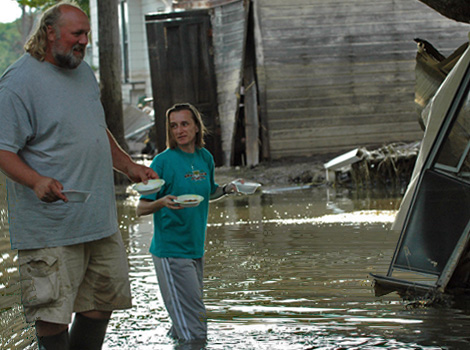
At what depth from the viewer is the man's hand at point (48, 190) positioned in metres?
3.69

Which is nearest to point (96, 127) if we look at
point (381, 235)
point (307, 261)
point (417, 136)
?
point (307, 261)

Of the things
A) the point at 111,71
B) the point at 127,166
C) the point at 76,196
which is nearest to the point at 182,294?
the point at 127,166

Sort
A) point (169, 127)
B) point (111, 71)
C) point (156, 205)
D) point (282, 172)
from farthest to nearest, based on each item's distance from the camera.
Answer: point (282, 172) → point (111, 71) → point (169, 127) → point (156, 205)

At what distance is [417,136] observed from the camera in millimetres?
18328

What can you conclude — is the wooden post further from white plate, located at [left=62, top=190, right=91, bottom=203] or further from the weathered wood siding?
white plate, located at [left=62, top=190, right=91, bottom=203]

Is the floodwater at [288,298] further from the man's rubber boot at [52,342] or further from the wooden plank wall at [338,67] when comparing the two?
the wooden plank wall at [338,67]

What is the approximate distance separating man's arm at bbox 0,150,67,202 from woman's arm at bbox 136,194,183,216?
0.99 meters

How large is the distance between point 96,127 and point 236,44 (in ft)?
46.0

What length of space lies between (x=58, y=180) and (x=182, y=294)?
4.35 ft

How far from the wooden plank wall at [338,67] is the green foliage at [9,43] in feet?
200

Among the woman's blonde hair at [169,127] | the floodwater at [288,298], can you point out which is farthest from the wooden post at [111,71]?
the woman's blonde hair at [169,127]

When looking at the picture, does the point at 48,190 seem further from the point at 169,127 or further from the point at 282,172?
the point at 282,172

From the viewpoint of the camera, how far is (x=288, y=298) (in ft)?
20.3

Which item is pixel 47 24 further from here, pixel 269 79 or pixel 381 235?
pixel 269 79
